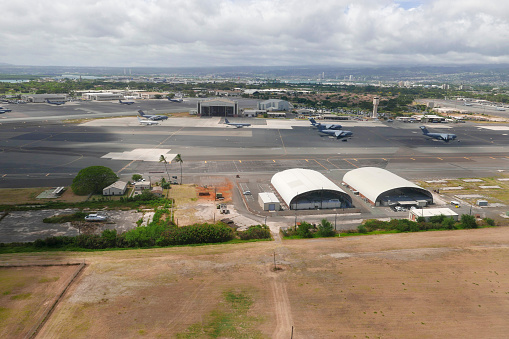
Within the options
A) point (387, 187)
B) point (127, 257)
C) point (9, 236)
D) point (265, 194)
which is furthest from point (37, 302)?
Result: point (387, 187)

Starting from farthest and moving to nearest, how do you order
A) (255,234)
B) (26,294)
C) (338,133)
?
(338,133), (255,234), (26,294)

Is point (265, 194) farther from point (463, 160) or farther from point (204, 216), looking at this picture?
point (463, 160)

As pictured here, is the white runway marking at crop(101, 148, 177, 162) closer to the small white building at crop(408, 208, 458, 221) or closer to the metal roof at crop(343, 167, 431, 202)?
the metal roof at crop(343, 167, 431, 202)

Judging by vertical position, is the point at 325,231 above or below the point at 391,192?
below

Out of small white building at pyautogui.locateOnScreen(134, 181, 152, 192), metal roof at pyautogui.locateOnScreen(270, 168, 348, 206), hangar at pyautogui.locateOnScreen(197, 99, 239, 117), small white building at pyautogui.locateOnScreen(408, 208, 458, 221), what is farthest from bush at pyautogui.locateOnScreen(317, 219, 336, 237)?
hangar at pyautogui.locateOnScreen(197, 99, 239, 117)

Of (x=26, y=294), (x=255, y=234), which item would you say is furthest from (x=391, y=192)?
(x=26, y=294)

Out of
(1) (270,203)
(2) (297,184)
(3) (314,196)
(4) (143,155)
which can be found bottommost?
(1) (270,203)

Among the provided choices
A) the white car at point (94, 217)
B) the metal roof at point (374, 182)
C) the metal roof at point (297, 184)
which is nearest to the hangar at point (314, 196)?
the metal roof at point (297, 184)

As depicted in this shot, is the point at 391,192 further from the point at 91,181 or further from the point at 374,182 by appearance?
the point at 91,181

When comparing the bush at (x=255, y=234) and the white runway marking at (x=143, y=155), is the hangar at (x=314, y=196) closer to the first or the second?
the bush at (x=255, y=234)
